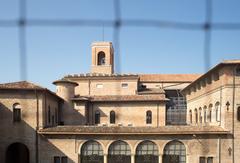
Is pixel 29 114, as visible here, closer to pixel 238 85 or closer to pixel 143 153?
pixel 143 153

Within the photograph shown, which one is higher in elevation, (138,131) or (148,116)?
(148,116)

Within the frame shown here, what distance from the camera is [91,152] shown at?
18.8m

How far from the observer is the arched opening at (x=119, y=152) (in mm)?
18922

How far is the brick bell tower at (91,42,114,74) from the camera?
35.1 meters

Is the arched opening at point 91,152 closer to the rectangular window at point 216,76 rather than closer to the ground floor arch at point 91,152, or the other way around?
the ground floor arch at point 91,152

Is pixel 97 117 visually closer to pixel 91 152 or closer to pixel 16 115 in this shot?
pixel 91 152

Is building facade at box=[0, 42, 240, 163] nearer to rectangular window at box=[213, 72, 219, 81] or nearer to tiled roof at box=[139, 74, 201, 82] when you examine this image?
rectangular window at box=[213, 72, 219, 81]

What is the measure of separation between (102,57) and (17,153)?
17.5 metres

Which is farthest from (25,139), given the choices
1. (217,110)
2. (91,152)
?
(217,110)

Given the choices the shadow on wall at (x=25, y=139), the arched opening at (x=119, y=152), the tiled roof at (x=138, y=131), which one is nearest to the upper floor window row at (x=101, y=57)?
the tiled roof at (x=138, y=131)

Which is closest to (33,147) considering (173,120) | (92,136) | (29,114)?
(29,114)

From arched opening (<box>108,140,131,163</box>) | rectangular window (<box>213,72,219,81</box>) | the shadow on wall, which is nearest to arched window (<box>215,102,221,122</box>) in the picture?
rectangular window (<box>213,72,219,81</box>)

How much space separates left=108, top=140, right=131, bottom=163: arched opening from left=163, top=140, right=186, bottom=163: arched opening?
2.16 meters

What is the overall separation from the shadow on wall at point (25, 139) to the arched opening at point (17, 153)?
103 cm
